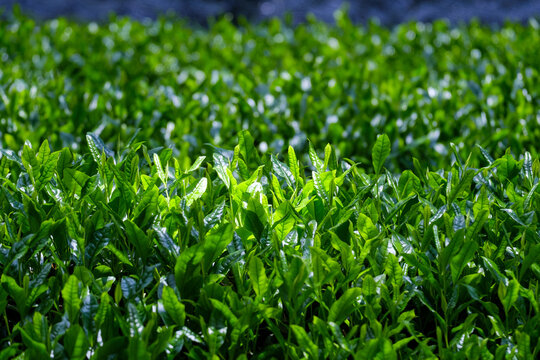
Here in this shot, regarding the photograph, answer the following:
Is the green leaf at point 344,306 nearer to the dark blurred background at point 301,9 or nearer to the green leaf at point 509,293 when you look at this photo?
the green leaf at point 509,293

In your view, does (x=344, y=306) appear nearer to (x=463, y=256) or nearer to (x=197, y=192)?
(x=463, y=256)

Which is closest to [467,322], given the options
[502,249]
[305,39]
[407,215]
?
[502,249]

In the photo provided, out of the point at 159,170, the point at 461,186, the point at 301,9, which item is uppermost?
the point at 301,9

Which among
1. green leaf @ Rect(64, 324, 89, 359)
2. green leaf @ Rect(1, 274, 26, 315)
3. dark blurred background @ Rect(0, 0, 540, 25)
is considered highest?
dark blurred background @ Rect(0, 0, 540, 25)

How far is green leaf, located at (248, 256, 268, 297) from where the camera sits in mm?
1966

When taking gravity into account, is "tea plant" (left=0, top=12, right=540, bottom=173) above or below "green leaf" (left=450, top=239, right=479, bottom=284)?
above

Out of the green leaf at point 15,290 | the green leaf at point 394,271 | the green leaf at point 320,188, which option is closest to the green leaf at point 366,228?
the green leaf at point 394,271

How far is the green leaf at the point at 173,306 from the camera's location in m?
1.88

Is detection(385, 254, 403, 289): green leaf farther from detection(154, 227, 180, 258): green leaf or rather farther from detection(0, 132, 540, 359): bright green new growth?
detection(154, 227, 180, 258): green leaf

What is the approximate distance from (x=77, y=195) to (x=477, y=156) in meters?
1.95

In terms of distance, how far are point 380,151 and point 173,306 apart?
1.15 meters

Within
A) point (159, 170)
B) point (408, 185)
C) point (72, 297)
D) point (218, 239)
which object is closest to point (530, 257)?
point (408, 185)

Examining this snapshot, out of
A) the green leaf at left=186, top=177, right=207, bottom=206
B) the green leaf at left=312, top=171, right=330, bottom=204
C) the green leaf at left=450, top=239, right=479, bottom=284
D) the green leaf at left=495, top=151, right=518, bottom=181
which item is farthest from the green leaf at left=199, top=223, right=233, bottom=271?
the green leaf at left=495, top=151, right=518, bottom=181

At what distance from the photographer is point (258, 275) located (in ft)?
6.48
